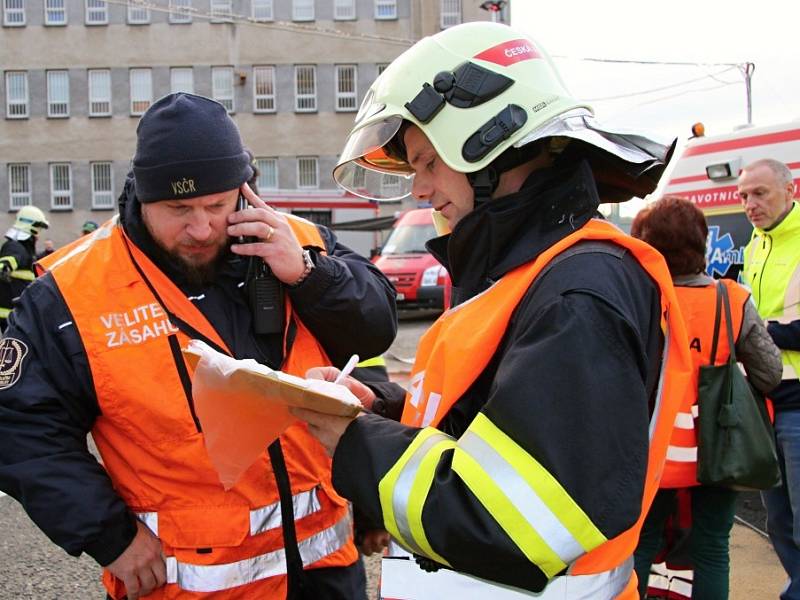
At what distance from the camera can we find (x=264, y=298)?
230cm

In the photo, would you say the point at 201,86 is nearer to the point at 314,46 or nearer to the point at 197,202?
the point at 314,46

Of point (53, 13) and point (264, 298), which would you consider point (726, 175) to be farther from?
point (53, 13)

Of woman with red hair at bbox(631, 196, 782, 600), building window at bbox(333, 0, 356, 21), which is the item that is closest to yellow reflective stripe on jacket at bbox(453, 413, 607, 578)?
woman with red hair at bbox(631, 196, 782, 600)

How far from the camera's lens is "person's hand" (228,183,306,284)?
7.48ft

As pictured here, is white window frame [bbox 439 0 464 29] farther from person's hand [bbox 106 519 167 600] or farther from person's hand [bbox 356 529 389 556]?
person's hand [bbox 106 519 167 600]

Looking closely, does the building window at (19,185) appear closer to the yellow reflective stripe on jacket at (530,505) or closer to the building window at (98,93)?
the building window at (98,93)

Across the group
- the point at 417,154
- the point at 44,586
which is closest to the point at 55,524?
the point at 417,154

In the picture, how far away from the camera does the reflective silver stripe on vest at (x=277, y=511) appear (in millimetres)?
2188

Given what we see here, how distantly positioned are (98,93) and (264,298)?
36.1 metres

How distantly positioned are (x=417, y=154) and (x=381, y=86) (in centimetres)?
18

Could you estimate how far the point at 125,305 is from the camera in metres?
2.19

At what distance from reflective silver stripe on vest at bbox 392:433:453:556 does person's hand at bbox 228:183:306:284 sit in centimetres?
96

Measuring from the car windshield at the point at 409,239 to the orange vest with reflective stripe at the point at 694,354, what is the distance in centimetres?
1187

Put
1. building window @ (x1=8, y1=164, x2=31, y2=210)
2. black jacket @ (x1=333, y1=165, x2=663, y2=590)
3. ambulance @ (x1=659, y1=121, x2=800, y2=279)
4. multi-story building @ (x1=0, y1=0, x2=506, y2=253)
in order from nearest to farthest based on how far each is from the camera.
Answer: black jacket @ (x1=333, y1=165, x2=663, y2=590)
ambulance @ (x1=659, y1=121, x2=800, y2=279)
multi-story building @ (x1=0, y1=0, x2=506, y2=253)
building window @ (x1=8, y1=164, x2=31, y2=210)
